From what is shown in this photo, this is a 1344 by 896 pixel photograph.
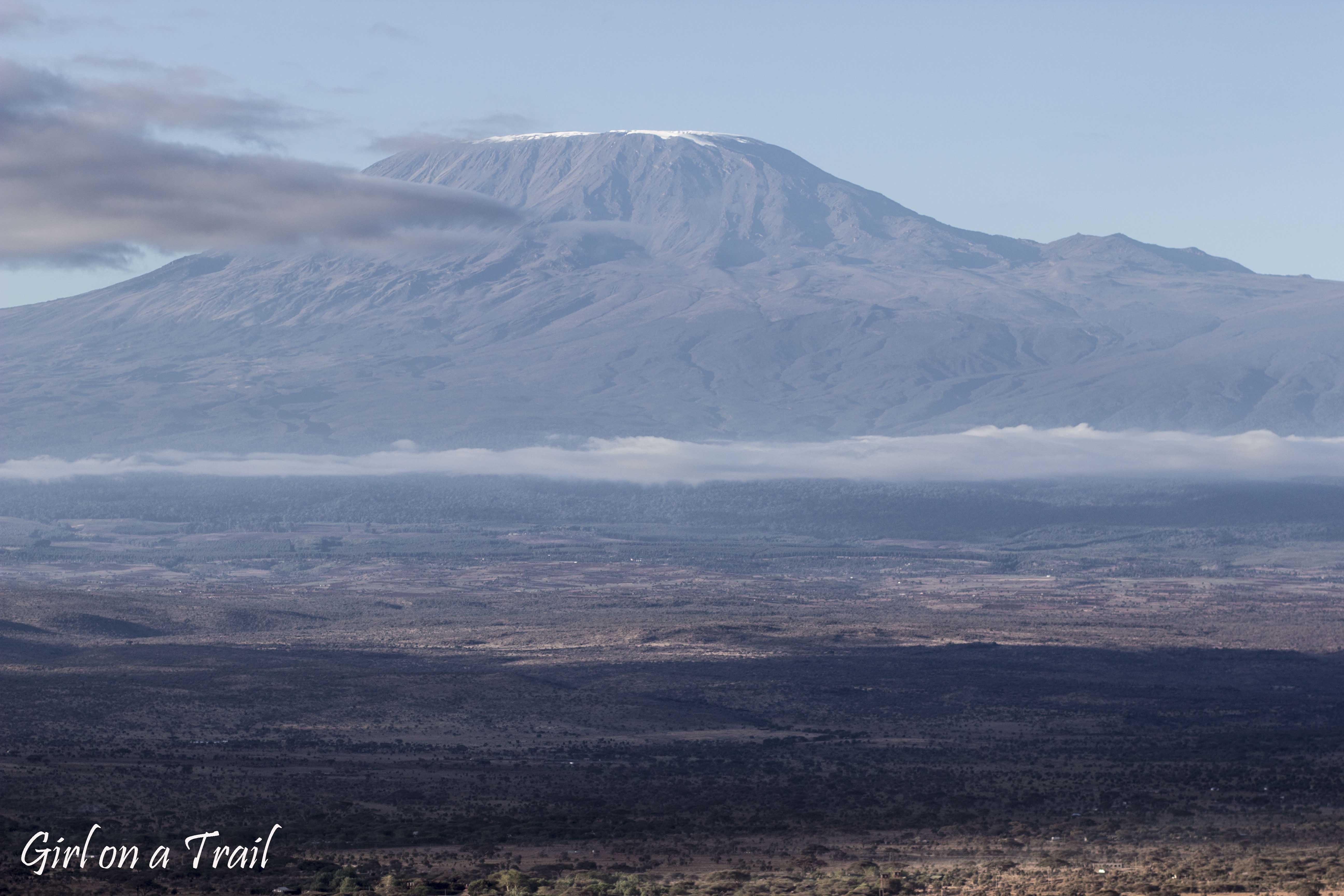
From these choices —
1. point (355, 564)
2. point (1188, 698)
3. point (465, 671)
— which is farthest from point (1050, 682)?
point (355, 564)

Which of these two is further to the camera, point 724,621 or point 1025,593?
point 1025,593

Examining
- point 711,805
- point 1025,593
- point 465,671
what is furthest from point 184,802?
point 1025,593

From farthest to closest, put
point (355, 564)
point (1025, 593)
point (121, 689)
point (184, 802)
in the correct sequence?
point (355, 564)
point (1025, 593)
point (121, 689)
point (184, 802)

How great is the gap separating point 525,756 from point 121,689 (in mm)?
20344

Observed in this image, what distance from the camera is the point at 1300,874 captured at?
111ft

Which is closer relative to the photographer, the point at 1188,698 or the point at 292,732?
the point at 292,732

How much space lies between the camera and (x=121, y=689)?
224ft

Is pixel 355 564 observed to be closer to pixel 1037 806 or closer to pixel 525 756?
pixel 525 756

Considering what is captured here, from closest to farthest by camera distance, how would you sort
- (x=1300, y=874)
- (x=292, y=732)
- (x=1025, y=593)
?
(x=1300, y=874), (x=292, y=732), (x=1025, y=593)

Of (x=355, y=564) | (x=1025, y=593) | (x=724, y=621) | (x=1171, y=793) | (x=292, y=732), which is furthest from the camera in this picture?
(x=355, y=564)

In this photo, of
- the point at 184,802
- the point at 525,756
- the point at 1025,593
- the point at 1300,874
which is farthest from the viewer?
the point at 1025,593

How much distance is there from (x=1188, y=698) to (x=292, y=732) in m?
37.7

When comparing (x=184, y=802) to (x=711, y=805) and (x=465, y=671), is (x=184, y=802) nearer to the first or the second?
(x=711, y=805)

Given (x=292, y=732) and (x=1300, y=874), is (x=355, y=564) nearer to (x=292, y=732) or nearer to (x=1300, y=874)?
(x=292, y=732)
